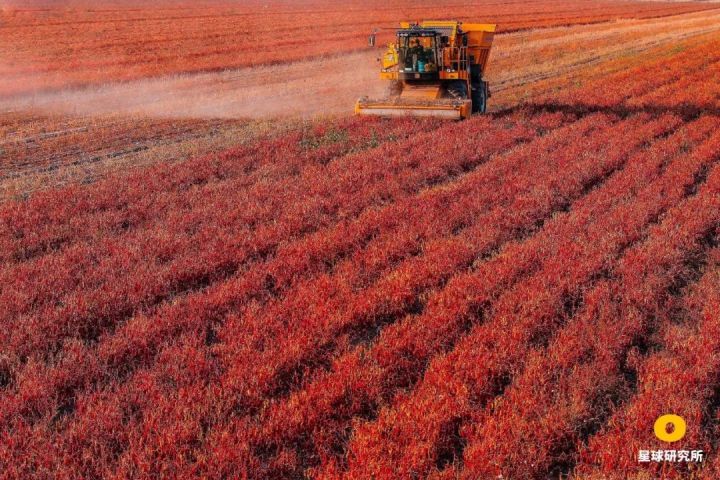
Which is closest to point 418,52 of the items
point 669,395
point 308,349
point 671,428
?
point 308,349

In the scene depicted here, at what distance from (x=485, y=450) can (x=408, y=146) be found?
8.88m

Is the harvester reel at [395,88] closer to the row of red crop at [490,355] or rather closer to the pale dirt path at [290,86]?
the pale dirt path at [290,86]

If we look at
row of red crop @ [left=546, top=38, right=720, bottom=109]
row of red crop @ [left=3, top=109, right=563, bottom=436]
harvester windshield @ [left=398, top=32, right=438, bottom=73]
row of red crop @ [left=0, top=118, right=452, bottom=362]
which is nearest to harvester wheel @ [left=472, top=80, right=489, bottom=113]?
harvester windshield @ [left=398, top=32, right=438, bottom=73]

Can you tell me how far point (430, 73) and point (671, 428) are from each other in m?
13.0

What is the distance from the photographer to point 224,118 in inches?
694

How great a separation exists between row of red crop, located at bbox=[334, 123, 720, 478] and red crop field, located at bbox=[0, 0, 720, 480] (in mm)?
22

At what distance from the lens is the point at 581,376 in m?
4.53

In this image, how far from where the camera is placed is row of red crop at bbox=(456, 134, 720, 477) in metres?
3.85

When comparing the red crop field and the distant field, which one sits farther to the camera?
the distant field

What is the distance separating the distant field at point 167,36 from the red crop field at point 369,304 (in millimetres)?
17479

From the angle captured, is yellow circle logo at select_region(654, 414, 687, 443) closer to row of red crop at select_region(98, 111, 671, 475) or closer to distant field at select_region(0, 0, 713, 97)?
row of red crop at select_region(98, 111, 671, 475)

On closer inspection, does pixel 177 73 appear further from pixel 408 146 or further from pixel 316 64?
pixel 408 146

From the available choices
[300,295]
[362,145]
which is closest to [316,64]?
[362,145]

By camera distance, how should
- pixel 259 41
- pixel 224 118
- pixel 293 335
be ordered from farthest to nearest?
pixel 259 41 → pixel 224 118 → pixel 293 335
